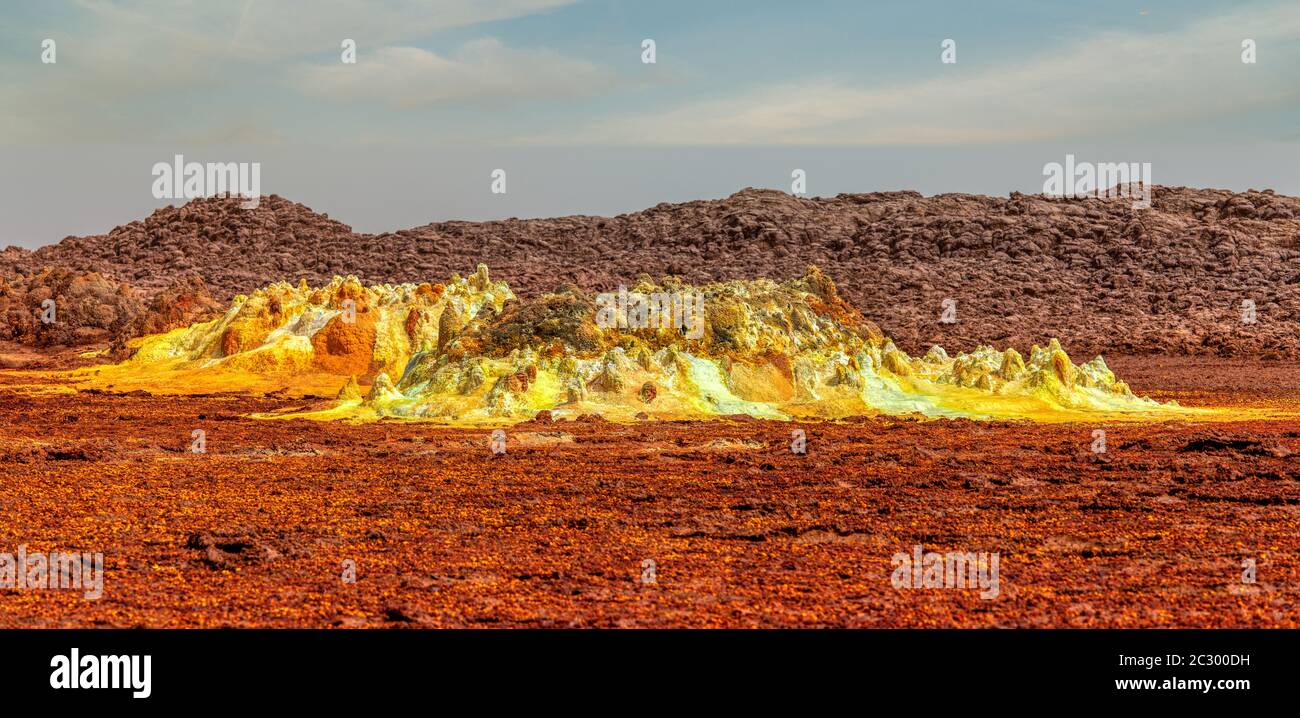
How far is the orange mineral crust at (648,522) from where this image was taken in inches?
302

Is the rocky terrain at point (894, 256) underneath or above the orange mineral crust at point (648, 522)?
above

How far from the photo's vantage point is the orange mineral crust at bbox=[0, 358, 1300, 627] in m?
7.68

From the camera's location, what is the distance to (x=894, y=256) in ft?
226

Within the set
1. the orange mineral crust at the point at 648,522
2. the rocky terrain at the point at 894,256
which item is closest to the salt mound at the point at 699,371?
the orange mineral crust at the point at 648,522

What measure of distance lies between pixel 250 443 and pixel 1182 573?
13248mm

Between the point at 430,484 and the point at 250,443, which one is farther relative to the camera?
the point at 250,443

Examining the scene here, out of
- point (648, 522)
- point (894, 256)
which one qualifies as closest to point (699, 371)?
point (648, 522)

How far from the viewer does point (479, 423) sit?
64.9ft

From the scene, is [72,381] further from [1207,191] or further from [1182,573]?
[1207,191]

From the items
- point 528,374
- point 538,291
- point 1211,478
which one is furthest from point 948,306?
point 1211,478

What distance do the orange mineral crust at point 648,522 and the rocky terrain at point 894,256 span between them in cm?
3056

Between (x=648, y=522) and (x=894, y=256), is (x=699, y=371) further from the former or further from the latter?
(x=894, y=256)

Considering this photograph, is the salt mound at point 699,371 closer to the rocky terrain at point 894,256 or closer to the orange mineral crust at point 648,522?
the orange mineral crust at point 648,522

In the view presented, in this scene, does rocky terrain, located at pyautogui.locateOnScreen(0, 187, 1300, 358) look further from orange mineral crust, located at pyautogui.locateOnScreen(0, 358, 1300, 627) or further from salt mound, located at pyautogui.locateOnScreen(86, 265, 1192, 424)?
orange mineral crust, located at pyautogui.locateOnScreen(0, 358, 1300, 627)
